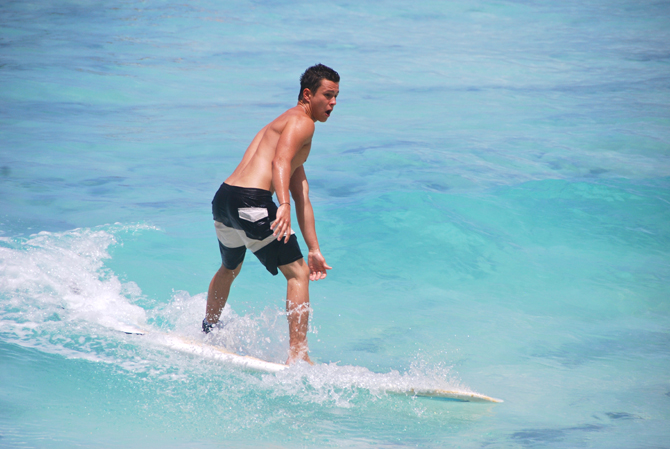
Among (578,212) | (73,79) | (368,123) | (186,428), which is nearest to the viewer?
(186,428)

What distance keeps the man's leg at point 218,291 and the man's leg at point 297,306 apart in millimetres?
545

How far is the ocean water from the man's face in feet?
4.41

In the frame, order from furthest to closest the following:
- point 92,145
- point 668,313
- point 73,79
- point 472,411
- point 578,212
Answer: point 73,79 → point 92,145 → point 578,212 → point 668,313 → point 472,411

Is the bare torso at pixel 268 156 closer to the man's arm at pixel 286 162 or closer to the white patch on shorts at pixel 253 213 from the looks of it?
the man's arm at pixel 286 162

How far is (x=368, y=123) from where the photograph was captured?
12539 mm

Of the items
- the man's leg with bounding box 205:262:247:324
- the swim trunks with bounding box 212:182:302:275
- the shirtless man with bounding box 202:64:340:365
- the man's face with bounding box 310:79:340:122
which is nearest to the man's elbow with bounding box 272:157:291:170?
the shirtless man with bounding box 202:64:340:365

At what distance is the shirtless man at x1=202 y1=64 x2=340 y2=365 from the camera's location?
11.8ft

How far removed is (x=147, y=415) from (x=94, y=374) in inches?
23.8

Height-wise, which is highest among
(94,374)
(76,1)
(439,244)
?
(76,1)

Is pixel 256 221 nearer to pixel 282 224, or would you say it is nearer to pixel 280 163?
pixel 282 224

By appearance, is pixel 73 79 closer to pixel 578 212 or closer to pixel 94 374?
pixel 578 212

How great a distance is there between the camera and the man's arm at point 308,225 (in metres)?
3.84

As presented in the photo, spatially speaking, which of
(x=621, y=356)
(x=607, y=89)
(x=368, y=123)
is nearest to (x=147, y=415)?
(x=621, y=356)

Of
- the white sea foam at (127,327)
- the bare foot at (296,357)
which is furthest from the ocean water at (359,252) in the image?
the bare foot at (296,357)
